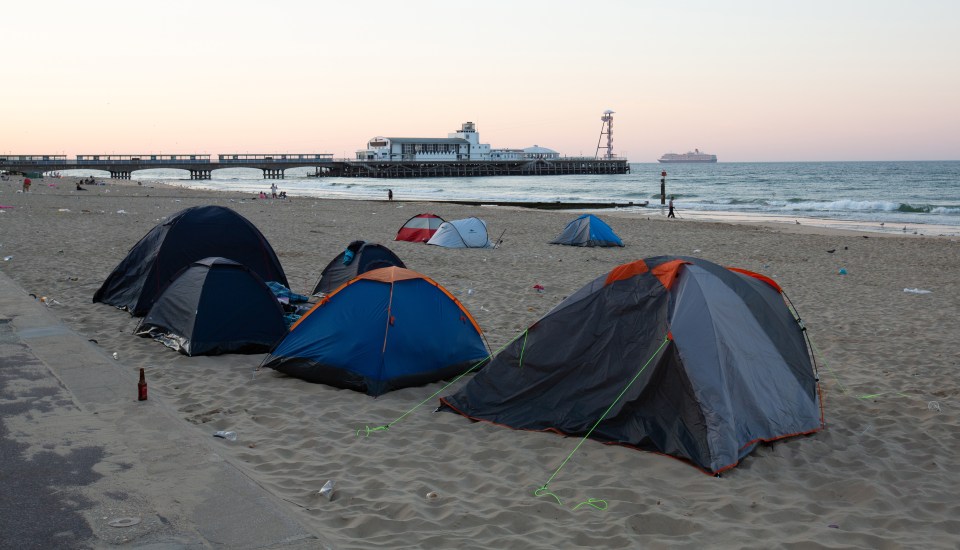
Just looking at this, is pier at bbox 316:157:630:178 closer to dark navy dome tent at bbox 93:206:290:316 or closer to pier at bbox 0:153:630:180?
pier at bbox 0:153:630:180

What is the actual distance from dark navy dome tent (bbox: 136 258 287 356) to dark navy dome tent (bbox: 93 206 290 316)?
173 centimetres

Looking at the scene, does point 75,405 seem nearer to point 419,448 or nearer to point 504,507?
point 419,448

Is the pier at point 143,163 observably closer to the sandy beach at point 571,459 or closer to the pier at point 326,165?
the pier at point 326,165

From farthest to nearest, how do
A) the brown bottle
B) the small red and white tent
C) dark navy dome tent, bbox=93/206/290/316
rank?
the small red and white tent, dark navy dome tent, bbox=93/206/290/316, the brown bottle

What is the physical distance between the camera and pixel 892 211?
43250 mm

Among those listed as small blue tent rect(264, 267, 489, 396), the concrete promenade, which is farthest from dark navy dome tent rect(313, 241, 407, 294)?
the concrete promenade

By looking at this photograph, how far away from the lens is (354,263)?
1175 cm

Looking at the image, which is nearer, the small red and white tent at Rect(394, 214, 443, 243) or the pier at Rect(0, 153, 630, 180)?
the small red and white tent at Rect(394, 214, 443, 243)

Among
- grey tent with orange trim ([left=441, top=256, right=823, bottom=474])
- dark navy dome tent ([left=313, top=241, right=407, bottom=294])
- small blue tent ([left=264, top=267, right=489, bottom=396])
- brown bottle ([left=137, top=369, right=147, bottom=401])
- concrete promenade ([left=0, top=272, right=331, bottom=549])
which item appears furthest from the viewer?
dark navy dome tent ([left=313, top=241, right=407, bottom=294])

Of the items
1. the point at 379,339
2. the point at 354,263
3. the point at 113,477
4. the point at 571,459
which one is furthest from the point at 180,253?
the point at 571,459

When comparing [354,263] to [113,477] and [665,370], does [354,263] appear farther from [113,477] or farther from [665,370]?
[113,477]

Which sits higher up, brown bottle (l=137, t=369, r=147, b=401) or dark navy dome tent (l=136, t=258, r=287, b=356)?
dark navy dome tent (l=136, t=258, r=287, b=356)

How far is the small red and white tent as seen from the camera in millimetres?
21208

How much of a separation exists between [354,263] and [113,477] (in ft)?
22.0
